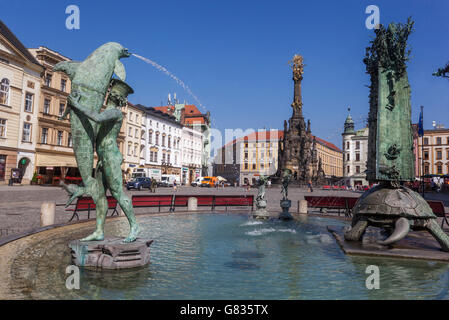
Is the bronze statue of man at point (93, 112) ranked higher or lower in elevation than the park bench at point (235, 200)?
higher

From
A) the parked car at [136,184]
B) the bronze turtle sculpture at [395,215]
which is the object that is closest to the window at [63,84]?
the parked car at [136,184]

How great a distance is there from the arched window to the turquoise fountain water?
33088 millimetres

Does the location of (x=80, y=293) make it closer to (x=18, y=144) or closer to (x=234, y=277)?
(x=234, y=277)

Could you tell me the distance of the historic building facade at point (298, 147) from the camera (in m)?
53.2

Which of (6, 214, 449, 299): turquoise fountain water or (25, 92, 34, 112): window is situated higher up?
(25, 92, 34, 112): window

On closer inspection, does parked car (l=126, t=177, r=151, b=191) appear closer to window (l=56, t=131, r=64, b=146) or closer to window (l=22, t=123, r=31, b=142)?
window (l=56, t=131, r=64, b=146)

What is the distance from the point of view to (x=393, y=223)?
6086 mm

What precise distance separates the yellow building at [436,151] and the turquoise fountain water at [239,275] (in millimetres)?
88464

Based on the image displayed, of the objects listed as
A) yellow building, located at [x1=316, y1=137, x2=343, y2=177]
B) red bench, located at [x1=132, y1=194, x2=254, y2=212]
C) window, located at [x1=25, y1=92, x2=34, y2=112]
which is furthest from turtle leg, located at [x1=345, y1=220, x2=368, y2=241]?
yellow building, located at [x1=316, y1=137, x2=343, y2=177]

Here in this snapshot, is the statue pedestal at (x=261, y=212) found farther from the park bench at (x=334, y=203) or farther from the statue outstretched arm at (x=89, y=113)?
the statue outstretched arm at (x=89, y=113)

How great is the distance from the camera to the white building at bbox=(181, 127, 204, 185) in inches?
2844

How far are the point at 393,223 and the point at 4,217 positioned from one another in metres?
11.3

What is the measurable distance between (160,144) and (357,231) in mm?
58596
